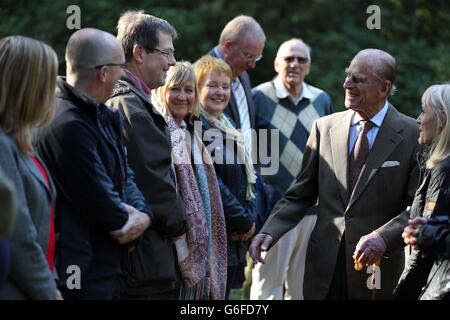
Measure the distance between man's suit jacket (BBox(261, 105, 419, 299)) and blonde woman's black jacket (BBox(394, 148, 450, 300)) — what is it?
447mm

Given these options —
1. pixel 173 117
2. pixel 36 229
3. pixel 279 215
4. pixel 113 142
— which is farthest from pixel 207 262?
pixel 36 229

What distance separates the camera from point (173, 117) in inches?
190

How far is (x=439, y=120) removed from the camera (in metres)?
3.98

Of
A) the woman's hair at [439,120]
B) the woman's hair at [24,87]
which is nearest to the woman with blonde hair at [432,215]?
the woman's hair at [439,120]

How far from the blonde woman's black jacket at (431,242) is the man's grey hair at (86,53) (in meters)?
1.76

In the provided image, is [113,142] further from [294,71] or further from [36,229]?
[294,71]

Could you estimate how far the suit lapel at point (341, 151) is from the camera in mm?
4695

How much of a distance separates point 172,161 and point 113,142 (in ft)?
2.74

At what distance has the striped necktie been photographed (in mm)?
6166

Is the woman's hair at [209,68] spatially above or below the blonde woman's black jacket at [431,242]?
above

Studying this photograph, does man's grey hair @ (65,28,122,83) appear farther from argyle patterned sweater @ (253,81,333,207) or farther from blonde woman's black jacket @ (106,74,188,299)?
argyle patterned sweater @ (253,81,333,207)

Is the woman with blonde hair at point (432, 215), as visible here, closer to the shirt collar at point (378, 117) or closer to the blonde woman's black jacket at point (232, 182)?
the shirt collar at point (378, 117)

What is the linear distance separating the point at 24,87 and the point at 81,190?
615 millimetres

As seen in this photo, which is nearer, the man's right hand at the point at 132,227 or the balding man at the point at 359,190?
the man's right hand at the point at 132,227
